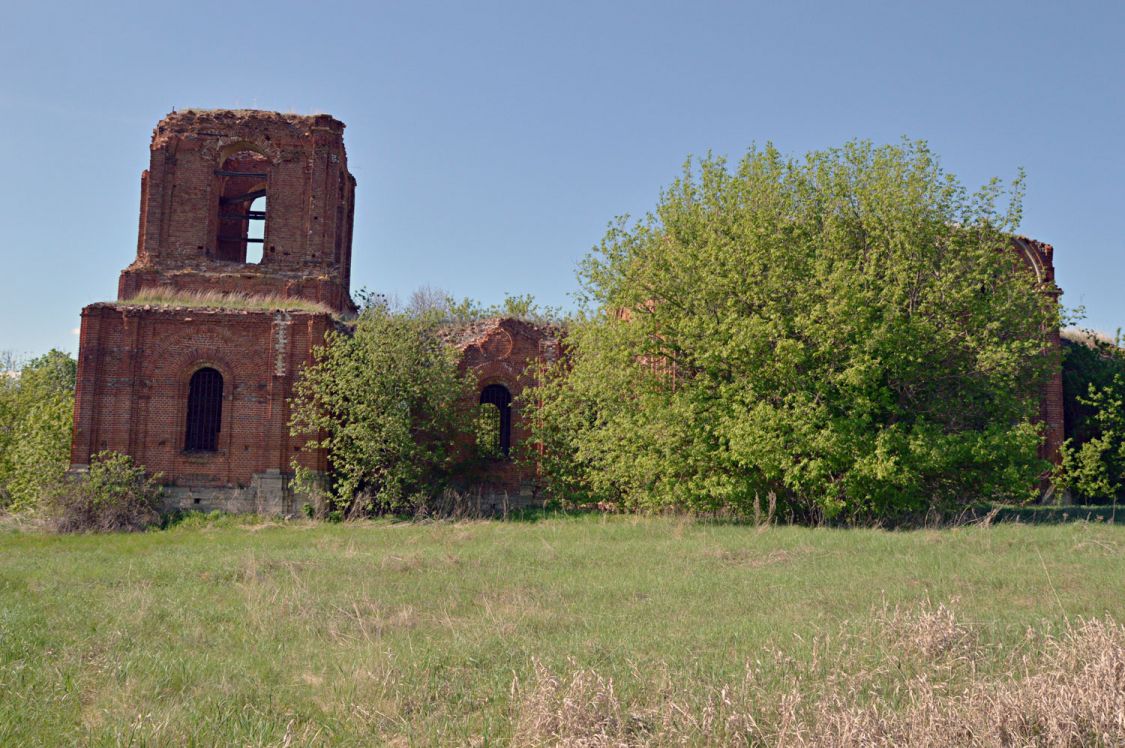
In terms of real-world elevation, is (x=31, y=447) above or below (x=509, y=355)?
below

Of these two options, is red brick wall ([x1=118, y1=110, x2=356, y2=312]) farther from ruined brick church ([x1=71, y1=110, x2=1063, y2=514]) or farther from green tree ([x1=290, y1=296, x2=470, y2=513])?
green tree ([x1=290, y1=296, x2=470, y2=513])

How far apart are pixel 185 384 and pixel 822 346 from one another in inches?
606

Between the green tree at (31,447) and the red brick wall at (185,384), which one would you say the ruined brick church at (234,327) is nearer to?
the red brick wall at (185,384)

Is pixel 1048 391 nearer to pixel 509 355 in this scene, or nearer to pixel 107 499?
pixel 509 355

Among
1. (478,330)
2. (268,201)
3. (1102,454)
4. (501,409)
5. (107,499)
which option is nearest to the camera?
(107,499)

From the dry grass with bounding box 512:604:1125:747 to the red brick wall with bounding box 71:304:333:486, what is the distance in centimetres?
1699

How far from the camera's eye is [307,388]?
21609 millimetres

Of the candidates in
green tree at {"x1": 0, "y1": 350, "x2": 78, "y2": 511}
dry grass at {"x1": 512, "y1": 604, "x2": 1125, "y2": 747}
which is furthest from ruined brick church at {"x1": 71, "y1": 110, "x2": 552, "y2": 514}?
dry grass at {"x1": 512, "y1": 604, "x2": 1125, "y2": 747}

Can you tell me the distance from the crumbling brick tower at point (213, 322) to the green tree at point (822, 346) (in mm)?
8081

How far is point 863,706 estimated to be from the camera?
5711 mm

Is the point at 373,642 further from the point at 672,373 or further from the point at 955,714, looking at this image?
the point at 672,373

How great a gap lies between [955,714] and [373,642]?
191 inches

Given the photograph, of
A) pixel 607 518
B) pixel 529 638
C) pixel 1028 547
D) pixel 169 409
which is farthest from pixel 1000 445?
pixel 169 409

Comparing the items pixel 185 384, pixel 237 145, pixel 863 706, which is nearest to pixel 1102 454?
pixel 863 706
